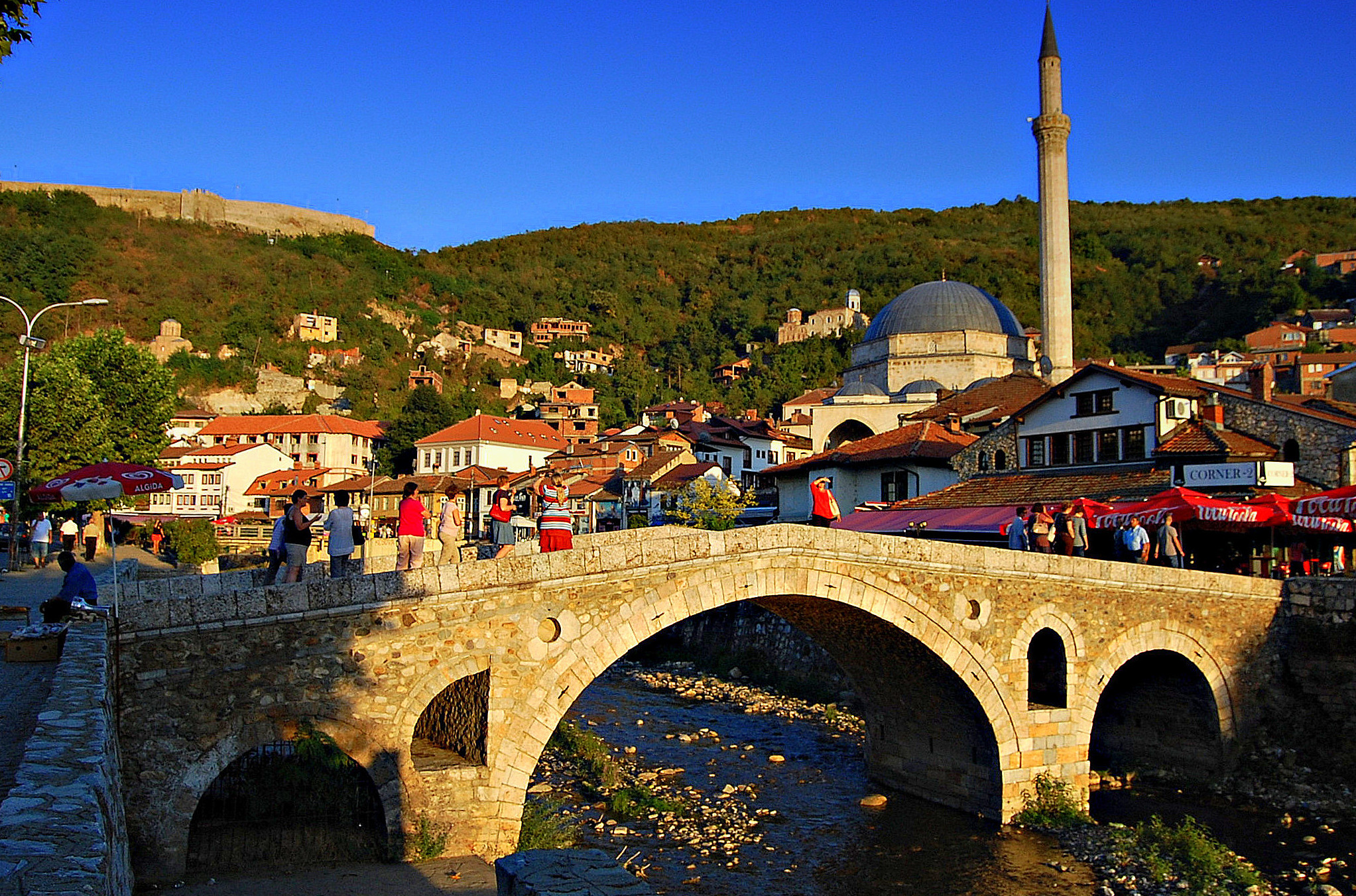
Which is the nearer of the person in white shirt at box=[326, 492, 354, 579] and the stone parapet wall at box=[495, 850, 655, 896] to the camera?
the stone parapet wall at box=[495, 850, 655, 896]

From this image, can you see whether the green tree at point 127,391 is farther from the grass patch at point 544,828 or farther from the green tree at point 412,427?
the green tree at point 412,427

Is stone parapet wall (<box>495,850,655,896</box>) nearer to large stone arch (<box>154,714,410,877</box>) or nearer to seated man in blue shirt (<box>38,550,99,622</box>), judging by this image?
large stone arch (<box>154,714,410,877</box>)

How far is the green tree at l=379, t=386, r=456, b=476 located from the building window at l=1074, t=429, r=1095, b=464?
53.3 meters

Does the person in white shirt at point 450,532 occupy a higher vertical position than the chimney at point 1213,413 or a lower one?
lower

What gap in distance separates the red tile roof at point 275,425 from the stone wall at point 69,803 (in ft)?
212

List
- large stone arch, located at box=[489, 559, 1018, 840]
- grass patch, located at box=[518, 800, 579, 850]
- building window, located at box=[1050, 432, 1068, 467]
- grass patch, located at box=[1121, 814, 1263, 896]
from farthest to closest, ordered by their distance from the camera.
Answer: building window, located at box=[1050, 432, 1068, 467] → grass patch, located at box=[1121, 814, 1263, 896] → grass patch, located at box=[518, 800, 579, 850] → large stone arch, located at box=[489, 559, 1018, 840]

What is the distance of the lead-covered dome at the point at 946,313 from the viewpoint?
46.8 m

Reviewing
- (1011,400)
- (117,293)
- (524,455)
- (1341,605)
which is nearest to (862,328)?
(524,455)

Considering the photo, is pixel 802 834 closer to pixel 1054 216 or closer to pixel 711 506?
pixel 711 506

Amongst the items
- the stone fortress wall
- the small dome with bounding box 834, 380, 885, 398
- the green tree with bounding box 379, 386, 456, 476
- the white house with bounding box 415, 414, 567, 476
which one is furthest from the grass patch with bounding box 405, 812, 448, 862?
the stone fortress wall

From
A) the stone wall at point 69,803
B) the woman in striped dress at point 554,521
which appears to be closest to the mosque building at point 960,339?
the woman in striped dress at point 554,521

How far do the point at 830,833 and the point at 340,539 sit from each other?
783 centimetres

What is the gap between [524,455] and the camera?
63.8m

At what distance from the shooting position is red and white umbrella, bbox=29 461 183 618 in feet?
39.2
